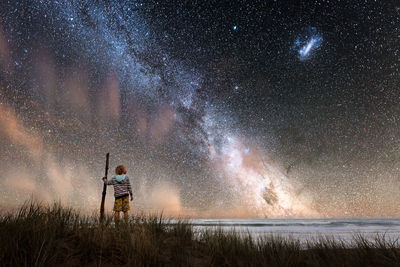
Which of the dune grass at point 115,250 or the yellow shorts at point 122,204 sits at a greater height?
the yellow shorts at point 122,204

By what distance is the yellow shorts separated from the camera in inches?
374

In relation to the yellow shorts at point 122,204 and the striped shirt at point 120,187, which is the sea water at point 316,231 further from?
the striped shirt at point 120,187

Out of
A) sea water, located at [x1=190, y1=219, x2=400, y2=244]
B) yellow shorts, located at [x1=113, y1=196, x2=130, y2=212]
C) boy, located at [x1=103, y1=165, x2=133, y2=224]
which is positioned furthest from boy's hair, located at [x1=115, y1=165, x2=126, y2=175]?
sea water, located at [x1=190, y1=219, x2=400, y2=244]

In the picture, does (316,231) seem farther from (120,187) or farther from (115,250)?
(115,250)

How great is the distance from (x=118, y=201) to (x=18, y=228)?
490cm

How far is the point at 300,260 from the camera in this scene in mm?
5551

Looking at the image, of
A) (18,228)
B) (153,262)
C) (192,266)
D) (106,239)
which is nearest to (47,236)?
(18,228)

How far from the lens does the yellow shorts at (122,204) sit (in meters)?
9.50

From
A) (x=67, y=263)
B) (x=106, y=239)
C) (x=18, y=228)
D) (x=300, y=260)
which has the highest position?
(x=18, y=228)

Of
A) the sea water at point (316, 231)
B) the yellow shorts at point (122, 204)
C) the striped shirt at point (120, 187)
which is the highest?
the striped shirt at point (120, 187)

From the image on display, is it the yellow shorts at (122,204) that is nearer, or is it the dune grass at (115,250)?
the dune grass at (115,250)

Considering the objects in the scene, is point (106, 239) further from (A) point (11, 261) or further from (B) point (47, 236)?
(A) point (11, 261)

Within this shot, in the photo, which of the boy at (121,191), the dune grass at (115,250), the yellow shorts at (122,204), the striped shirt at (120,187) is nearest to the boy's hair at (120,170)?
the boy at (121,191)

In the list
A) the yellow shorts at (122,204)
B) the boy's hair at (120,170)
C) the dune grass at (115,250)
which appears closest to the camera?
the dune grass at (115,250)
